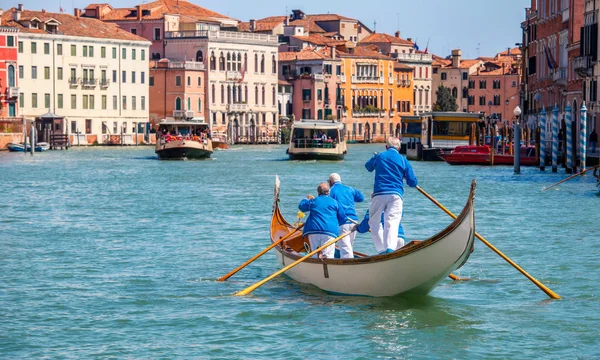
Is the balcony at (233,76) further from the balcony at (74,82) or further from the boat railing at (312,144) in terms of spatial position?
the boat railing at (312,144)

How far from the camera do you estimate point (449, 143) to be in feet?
180

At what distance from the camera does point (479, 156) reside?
47281mm

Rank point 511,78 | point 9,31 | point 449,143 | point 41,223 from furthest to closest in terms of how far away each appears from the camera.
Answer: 1. point 511,78
2. point 9,31
3. point 449,143
4. point 41,223

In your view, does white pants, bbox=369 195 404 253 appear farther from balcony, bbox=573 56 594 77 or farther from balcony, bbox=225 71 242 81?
balcony, bbox=225 71 242 81

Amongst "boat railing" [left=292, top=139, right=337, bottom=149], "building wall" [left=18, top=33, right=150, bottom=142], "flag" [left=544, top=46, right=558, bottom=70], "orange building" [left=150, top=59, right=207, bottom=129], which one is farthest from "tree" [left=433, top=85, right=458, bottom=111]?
"boat railing" [left=292, top=139, right=337, bottom=149]

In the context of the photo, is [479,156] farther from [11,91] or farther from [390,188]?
[390,188]

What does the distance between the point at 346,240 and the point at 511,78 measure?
10126cm

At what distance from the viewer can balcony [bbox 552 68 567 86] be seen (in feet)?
178

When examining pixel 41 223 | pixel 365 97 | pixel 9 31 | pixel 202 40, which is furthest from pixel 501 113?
pixel 41 223

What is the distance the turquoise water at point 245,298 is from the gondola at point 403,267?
18 centimetres

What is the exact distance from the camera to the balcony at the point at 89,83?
252 feet

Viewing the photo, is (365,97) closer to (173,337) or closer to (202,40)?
(202,40)

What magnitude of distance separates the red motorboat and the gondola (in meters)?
31.2

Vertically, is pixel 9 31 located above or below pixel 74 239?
above
